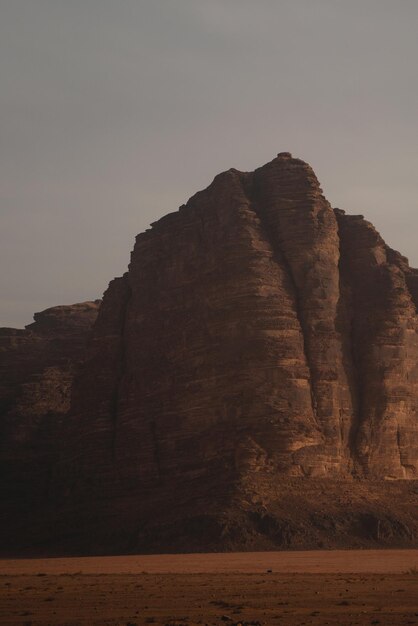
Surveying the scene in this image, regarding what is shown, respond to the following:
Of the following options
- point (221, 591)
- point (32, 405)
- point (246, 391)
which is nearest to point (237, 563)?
point (221, 591)

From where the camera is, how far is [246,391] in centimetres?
7900

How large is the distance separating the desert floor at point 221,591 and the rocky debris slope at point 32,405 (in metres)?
31.9

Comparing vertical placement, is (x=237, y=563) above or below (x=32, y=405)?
below

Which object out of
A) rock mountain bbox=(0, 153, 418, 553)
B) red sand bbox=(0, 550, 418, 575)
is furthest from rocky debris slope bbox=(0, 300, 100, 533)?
red sand bbox=(0, 550, 418, 575)

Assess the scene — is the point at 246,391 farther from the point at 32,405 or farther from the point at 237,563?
the point at 32,405

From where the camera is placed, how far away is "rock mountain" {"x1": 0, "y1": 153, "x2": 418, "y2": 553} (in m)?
75.4

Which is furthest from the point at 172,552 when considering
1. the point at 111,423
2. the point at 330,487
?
the point at 111,423

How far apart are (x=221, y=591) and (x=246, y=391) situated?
34993 millimetres

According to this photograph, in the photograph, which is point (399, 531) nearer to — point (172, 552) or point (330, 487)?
point (330, 487)

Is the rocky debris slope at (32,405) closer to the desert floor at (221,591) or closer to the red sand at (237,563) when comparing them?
the red sand at (237,563)

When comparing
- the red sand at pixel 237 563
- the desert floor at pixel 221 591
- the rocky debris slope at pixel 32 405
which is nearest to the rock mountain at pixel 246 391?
the rocky debris slope at pixel 32 405

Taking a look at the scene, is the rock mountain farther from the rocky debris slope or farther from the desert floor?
the desert floor

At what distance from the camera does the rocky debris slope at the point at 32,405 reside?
322 ft

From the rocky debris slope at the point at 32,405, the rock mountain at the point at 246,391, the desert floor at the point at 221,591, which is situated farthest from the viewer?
the rocky debris slope at the point at 32,405
